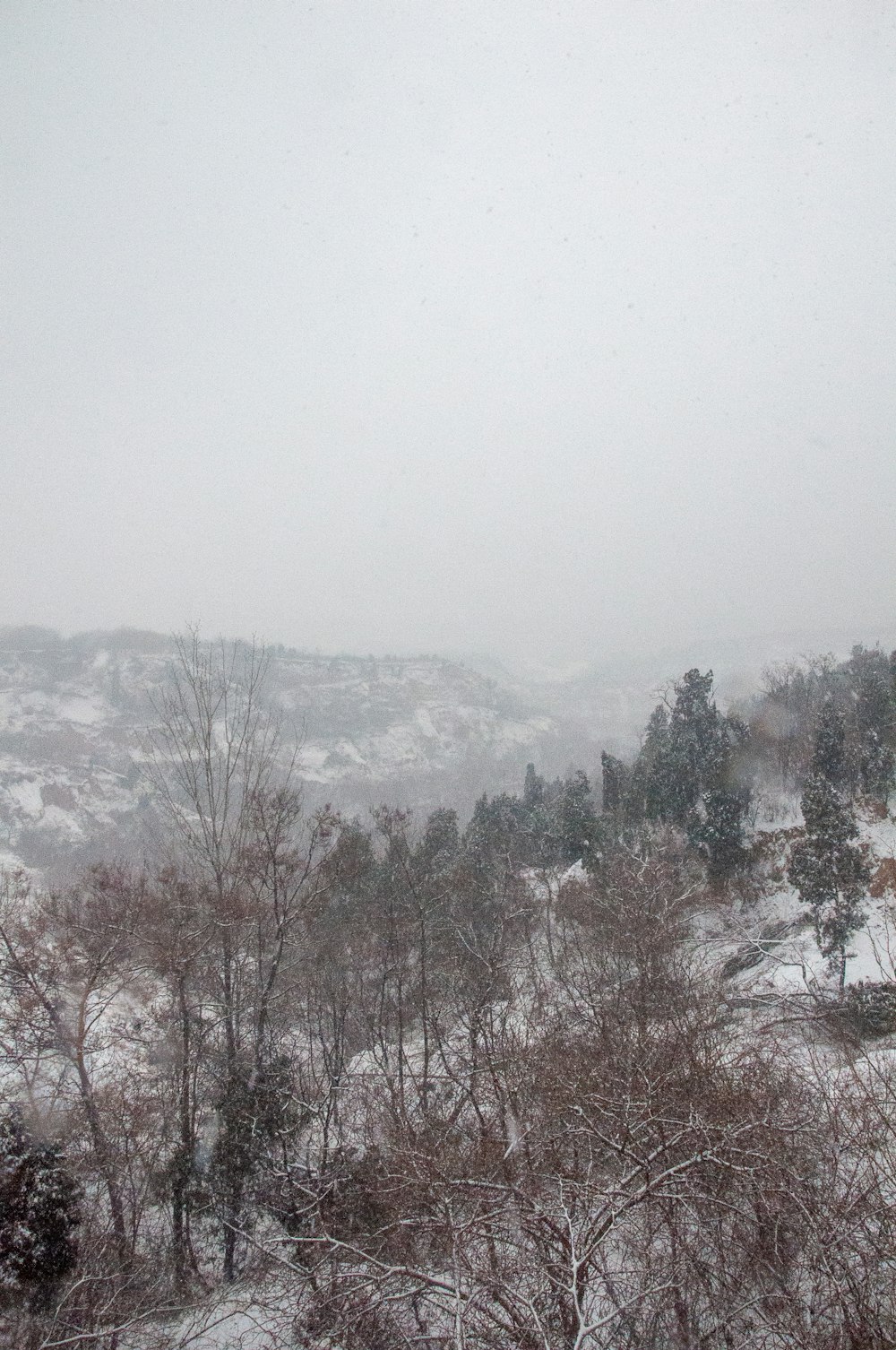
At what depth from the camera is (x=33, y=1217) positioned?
9258 mm

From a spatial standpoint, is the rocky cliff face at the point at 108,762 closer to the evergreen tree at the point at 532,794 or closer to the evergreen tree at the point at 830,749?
the evergreen tree at the point at 532,794

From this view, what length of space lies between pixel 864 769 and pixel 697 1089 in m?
30.6

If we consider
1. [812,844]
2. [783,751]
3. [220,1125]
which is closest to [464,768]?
[783,751]

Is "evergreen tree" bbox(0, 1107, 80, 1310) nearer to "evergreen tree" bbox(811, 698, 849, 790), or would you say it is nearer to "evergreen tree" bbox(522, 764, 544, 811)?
"evergreen tree" bbox(811, 698, 849, 790)

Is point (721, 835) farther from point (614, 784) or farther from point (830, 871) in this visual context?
A: point (614, 784)

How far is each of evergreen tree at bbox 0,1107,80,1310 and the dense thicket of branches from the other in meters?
0.05

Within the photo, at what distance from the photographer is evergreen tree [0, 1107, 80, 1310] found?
8.80 metres

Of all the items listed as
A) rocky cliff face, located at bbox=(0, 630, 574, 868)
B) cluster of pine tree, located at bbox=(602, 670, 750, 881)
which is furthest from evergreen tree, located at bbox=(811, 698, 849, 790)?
rocky cliff face, located at bbox=(0, 630, 574, 868)

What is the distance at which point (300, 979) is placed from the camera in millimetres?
19719

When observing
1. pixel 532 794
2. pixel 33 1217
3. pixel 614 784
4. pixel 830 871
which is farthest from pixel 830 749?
pixel 33 1217

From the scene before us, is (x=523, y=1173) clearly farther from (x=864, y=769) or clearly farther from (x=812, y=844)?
(x=864, y=769)

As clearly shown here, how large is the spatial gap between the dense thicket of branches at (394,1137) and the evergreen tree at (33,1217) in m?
0.05

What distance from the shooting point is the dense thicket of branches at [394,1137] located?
5.39 meters

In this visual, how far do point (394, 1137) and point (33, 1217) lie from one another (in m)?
5.42
